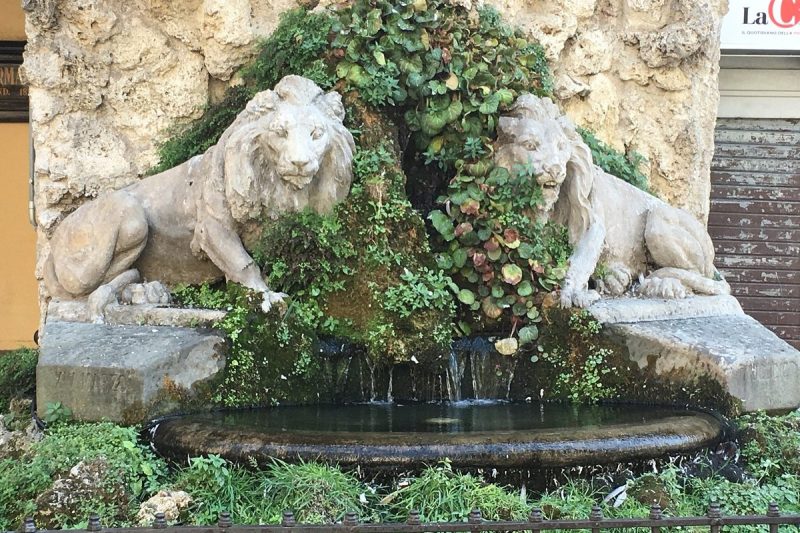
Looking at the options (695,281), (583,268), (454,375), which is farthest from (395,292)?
(695,281)

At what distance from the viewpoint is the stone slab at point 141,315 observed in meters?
5.72

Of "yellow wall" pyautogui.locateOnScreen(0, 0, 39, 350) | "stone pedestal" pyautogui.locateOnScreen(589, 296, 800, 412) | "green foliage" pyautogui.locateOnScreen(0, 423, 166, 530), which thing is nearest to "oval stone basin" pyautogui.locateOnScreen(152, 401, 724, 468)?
"green foliage" pyautogui.locateOnScreen(0, 423, 166, 530)

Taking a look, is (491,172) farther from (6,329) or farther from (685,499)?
(6,329)

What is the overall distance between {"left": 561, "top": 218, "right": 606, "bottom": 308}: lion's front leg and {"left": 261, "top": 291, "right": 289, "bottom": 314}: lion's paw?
1578 mm

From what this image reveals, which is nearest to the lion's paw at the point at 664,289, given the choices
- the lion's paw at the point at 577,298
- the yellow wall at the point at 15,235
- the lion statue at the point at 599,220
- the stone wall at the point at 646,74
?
the lion statue at the point at 599,220

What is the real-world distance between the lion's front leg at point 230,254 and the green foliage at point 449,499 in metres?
1.79

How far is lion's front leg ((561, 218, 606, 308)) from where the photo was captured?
6.14 m

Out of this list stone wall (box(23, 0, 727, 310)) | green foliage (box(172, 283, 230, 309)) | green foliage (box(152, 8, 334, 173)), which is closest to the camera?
green foliage (box(172, 283, 230, 309))

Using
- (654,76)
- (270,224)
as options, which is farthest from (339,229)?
(654,76)

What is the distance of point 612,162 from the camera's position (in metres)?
7.58

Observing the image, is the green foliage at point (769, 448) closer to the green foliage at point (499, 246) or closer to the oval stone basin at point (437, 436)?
the oval stone basin at point (437, 436)

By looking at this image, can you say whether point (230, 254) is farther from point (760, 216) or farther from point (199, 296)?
point (760, 216)

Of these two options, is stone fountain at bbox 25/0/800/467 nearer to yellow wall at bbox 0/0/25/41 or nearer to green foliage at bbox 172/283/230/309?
green foliage at bbox 172/283/230/309

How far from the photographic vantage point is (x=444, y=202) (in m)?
6.56
